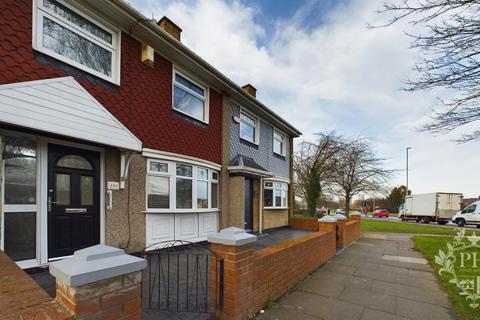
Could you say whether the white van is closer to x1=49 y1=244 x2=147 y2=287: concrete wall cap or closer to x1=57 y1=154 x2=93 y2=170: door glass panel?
x1=57 y1=154 x2=93 y2=170: door glass panel

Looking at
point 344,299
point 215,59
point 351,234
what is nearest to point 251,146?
point 215,59

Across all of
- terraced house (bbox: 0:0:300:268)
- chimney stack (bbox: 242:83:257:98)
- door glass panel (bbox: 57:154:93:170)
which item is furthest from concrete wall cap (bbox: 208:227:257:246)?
chimney stack (bbox: 242:83:257:98)

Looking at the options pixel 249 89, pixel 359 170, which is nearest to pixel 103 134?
pixel 249 89

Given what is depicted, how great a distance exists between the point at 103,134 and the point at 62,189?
1297 mm

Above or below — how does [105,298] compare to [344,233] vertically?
above

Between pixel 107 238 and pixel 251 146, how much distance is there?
7153 millimetres

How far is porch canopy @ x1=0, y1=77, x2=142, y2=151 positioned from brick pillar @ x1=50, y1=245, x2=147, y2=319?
3.16 metres

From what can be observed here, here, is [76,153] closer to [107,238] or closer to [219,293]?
[107,238]

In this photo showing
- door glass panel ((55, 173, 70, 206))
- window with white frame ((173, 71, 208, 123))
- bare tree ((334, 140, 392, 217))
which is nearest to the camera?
door glass panel ((55, 173, 70, 206))

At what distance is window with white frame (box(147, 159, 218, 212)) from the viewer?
669 centimetres

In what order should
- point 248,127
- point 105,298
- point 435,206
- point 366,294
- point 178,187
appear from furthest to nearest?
1. point 435,206
2. point 248,127
3. point 178,187
4. point 366,294
5. point 105,298

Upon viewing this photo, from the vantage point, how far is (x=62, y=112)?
446 centimetres

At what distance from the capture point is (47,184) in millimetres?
4727

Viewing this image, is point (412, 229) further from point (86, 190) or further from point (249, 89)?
point (86, 190)
